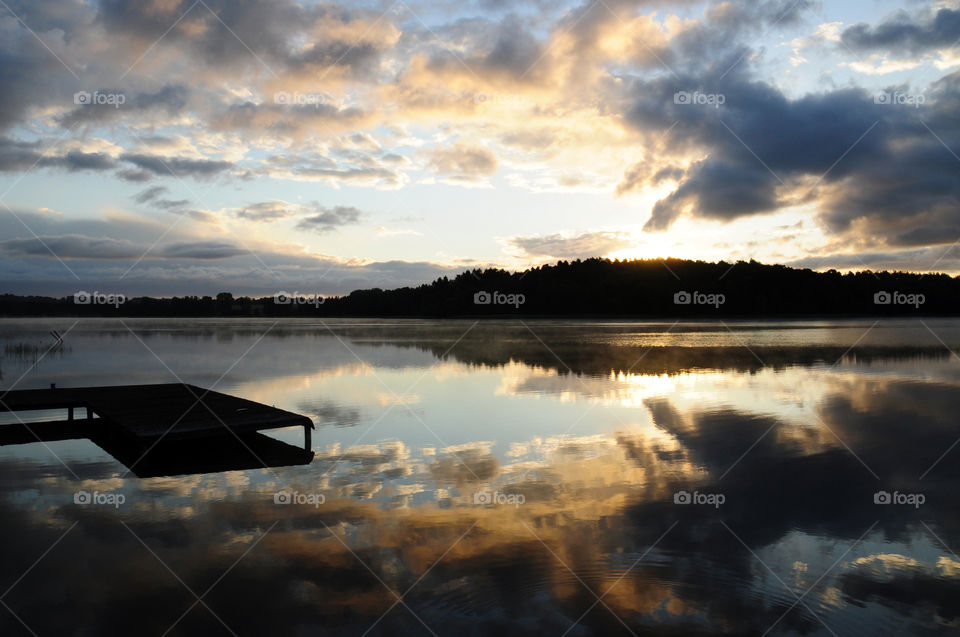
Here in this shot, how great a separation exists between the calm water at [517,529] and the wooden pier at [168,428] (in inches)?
21.3

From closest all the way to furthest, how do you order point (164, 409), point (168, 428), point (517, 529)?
point (517, 529) < point (168, 428) < point (164, 409)

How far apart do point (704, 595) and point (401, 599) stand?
2713mm

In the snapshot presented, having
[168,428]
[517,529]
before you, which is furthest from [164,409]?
[517,529]

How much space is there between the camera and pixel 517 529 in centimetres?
795

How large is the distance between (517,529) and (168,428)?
7223 millimetres

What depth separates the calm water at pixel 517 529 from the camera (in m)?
5.93

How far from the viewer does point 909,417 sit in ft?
52.0

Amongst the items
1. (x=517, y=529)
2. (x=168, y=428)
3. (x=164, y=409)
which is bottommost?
(x=517, y=529)

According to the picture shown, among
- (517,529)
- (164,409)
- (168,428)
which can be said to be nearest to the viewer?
(517,529)

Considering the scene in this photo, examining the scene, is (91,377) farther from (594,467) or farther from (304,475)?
(594,467)

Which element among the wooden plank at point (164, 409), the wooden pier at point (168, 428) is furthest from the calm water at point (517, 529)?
the wooden plank at point (164, 409)

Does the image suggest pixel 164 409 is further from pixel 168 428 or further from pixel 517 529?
pixel 517 529

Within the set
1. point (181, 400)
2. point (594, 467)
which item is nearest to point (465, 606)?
point (594, 467)

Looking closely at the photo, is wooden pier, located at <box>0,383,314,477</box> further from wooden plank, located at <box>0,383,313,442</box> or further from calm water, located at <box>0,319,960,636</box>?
calm water, located at <box>0,319,960,636</box>
